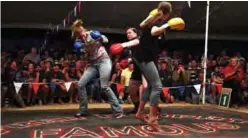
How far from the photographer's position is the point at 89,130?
16.1 ft

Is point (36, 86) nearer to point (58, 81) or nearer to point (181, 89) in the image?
point (58, 81)

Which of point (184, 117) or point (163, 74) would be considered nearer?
point (184, 117)

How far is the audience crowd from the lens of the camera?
831 cm

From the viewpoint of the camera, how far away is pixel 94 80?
8.88m

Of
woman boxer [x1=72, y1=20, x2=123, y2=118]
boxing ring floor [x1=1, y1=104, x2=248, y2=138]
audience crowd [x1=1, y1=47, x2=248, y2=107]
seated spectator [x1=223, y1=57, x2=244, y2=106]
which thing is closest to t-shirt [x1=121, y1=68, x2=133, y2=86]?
audience crowd [x1=1, y1=47, x2=248, y2=107]

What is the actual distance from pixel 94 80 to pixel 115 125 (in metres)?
3.63

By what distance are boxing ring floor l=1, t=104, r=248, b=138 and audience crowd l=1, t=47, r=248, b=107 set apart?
1.65 metres

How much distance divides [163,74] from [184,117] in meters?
3.00

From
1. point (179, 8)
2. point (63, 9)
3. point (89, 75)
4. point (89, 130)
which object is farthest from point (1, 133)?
point (179, 8)

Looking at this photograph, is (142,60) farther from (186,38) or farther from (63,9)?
(186,38)

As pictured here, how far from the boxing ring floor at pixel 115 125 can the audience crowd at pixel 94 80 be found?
5.43ft

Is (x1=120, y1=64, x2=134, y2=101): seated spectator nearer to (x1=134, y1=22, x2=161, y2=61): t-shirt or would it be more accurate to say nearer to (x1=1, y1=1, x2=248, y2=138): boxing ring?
(x1=1, y1=1, x2=248, y2=138): boxing ring

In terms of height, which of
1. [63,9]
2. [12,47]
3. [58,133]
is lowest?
[58,133]

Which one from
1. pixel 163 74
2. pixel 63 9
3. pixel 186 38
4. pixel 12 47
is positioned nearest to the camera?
pixel 163 74
